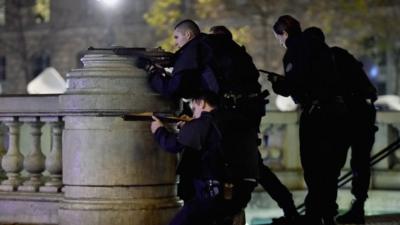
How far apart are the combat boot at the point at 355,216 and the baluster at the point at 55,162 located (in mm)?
2738

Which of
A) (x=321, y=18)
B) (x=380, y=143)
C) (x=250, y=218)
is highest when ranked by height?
(x=321, y=18)

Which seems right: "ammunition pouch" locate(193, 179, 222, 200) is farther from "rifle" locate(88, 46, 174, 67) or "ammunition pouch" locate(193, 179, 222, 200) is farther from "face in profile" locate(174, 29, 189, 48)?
"rifle" locate(88, 46, 174, 67)

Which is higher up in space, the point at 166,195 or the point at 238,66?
the point at 238,66

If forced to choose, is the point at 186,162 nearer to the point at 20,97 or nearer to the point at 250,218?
the point at 20,97

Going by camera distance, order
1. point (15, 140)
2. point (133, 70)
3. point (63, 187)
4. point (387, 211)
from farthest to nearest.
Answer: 1. point (387, 211)
2. point (15, 140)
3. point (63, 187)
4. point (133, 70)

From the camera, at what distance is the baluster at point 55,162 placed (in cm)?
896

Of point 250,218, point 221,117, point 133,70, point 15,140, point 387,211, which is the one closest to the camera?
point 221,117

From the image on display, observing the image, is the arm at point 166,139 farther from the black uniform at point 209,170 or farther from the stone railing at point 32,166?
the stone railing at point 32,166

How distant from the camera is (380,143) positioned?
14562 millimetres

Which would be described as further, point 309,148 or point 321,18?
point 321,18

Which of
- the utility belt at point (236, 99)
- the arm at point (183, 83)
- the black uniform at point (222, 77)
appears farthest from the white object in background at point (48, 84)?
the utility belt at point (236, 99)

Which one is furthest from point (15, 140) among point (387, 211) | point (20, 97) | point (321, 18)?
point (321, 18)

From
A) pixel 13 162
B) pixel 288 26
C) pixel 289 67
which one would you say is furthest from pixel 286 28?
pixel 13 162

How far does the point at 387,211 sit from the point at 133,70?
6.79 metres
